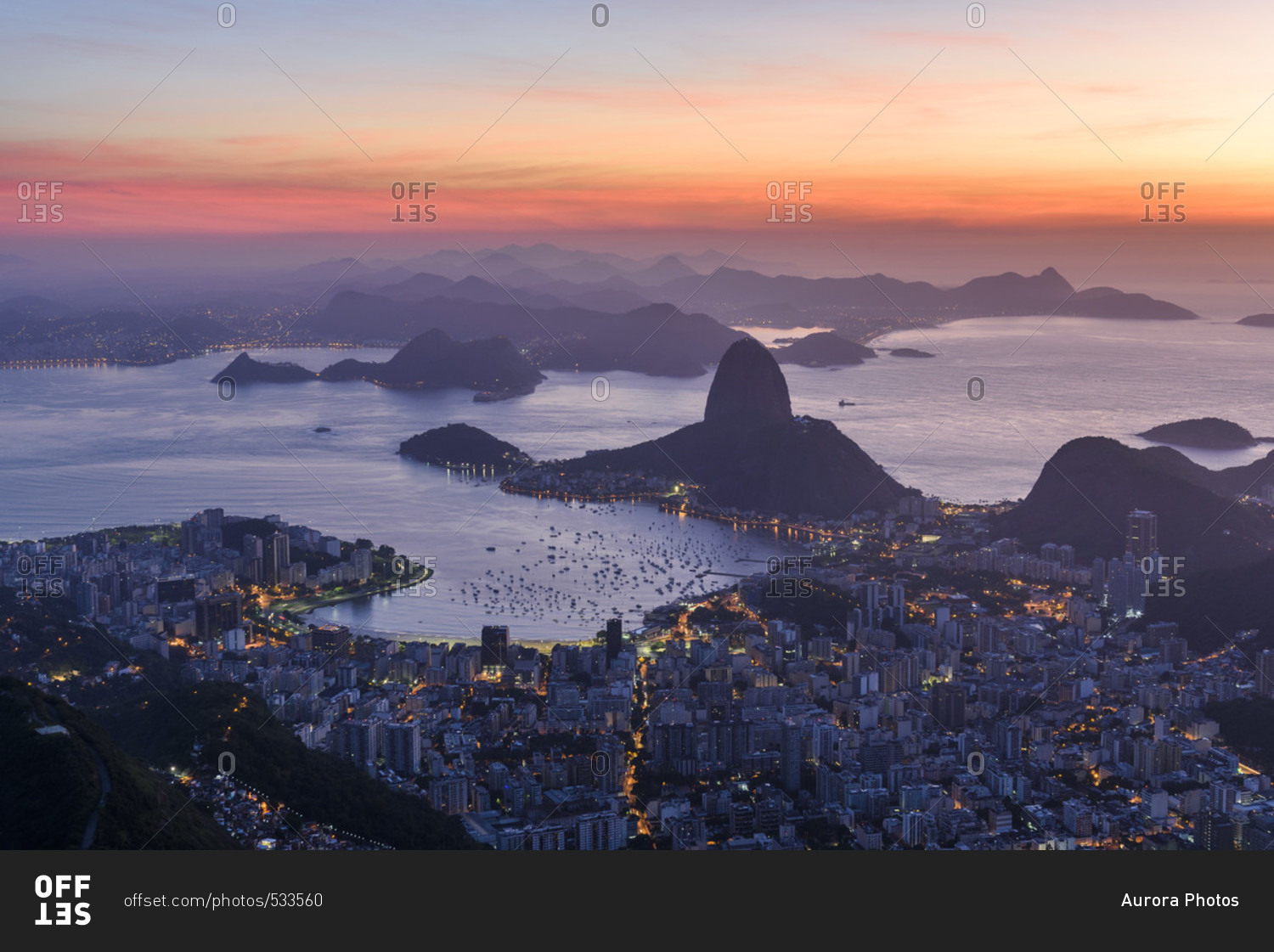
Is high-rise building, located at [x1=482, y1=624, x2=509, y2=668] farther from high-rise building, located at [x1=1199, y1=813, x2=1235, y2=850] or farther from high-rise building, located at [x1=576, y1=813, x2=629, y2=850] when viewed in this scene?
high-rise building, located at [x1=1199, y1=813, x2=1235, y2=850]

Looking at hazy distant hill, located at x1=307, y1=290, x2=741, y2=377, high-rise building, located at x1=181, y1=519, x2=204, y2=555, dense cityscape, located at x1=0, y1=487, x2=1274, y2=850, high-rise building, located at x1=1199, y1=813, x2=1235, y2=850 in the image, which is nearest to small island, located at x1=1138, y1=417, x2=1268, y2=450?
dense cityscape, located at x1=0, y1=487, x2=1274, y2=850

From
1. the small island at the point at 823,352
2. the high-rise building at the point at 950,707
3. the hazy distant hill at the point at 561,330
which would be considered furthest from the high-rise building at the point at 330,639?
the small island at the point at 823,352

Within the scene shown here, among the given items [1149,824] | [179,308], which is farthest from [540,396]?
[1149,824]

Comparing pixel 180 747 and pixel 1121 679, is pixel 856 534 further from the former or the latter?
pixel 180 747

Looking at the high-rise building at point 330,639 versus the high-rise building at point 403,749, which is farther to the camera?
the high-rise building at point 330,639

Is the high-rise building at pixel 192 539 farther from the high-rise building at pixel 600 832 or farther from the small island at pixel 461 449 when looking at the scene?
the high-rise building at pixel 600 832

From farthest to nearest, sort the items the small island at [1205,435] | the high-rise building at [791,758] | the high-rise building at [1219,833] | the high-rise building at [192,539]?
1. the small island at [1205,435]
2. the high-rise building at [192,539]
3. the high-rise building at [791,758]
4. the high-rise building at [1219,833]
